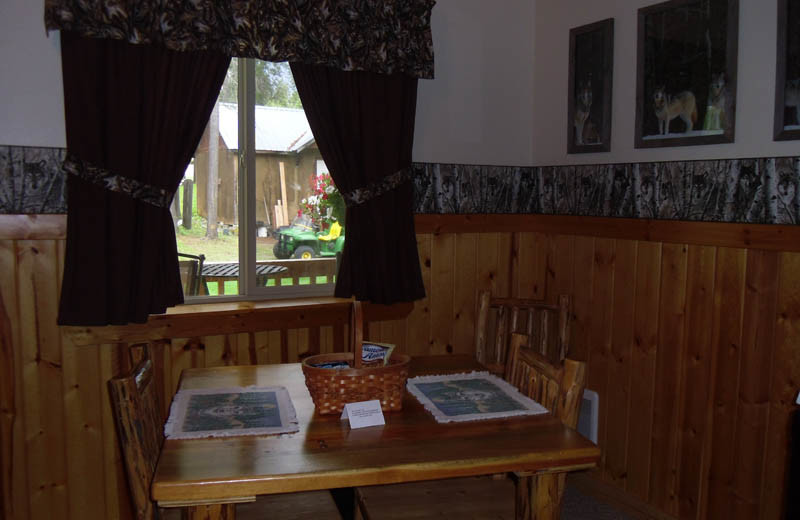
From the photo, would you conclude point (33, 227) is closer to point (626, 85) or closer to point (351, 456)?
point (351, 456)

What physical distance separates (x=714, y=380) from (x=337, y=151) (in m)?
1.72

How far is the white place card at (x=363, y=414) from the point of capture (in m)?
1.67

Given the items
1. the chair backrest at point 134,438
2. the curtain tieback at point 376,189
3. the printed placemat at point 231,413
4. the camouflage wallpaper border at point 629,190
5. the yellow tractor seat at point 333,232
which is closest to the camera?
the chair backrest at point 134,438

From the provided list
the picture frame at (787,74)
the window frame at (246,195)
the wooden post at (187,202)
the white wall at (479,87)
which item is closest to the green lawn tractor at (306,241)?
the window frame at (246,195)

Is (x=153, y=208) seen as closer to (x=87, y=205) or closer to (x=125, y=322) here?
(x=87, y=205)

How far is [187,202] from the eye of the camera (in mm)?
2818

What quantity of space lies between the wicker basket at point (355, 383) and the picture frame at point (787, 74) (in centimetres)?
155

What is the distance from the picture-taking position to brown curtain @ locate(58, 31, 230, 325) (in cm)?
240

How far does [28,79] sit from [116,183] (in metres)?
0.49

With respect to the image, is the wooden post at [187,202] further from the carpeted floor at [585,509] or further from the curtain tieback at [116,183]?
the carpeted floor at [585,509]

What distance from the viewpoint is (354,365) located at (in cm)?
174

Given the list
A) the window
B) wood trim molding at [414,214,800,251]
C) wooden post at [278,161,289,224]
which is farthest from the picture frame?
wooden post at [278,161,289,224]

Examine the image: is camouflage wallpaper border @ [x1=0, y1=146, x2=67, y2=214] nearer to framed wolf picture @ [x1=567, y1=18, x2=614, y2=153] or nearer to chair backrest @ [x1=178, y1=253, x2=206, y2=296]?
chair backrest @ [x1=178, y1=253, x2=206, y2=296]

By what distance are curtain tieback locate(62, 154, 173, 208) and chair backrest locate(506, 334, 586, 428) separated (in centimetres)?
138
